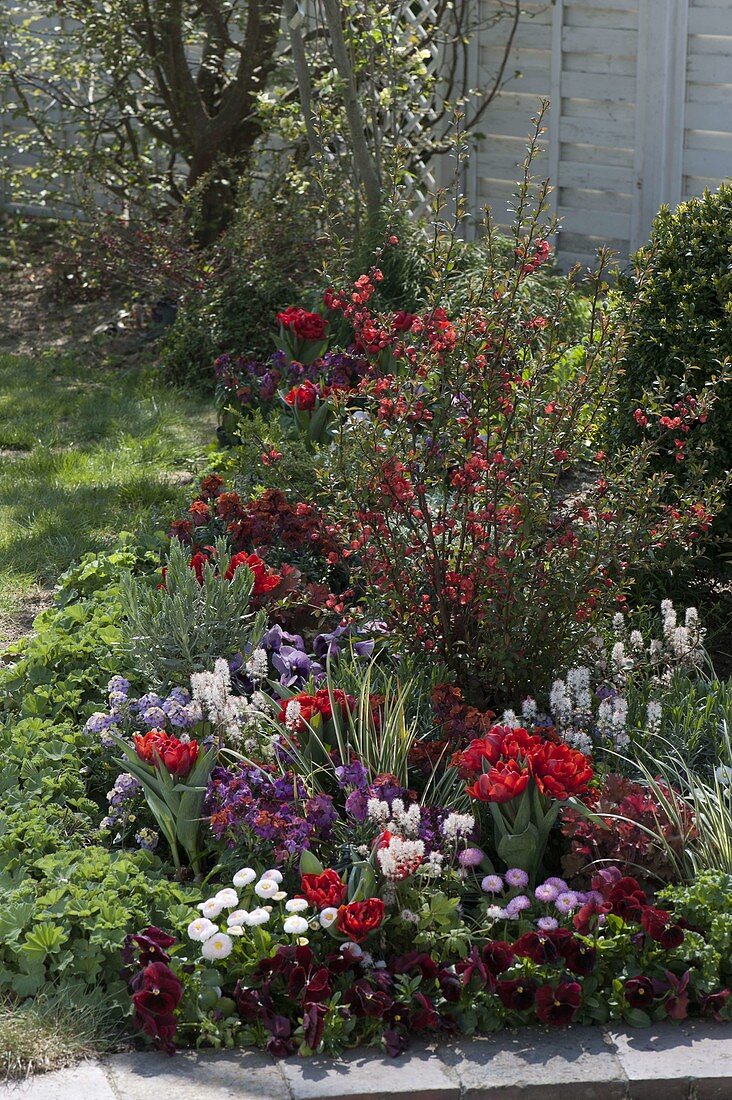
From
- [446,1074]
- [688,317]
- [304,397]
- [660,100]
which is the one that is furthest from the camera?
[660,100]

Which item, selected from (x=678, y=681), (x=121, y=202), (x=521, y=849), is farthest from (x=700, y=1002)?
(x=121, y=202)

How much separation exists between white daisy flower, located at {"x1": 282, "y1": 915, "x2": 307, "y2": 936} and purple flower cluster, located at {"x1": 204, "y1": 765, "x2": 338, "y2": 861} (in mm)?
238

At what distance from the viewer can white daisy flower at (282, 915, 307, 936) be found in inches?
103

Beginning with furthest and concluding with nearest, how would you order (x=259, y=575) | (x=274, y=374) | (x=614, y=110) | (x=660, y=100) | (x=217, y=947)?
(x=614, y=110) < (x=660, y=100) < (x=274, y=374) < (x=259, y=575) < (x=217, y=947)

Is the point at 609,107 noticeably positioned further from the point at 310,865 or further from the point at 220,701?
the point at 310,865

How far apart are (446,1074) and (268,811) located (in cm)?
76

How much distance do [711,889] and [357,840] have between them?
755 millimetres

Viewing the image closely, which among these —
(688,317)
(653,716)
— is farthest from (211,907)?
(688,317)

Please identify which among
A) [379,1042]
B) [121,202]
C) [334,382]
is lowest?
[379,1042]

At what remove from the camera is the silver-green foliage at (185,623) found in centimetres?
352

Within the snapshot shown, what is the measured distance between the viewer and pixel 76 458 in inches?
237

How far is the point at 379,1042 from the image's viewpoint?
2545 millimetres

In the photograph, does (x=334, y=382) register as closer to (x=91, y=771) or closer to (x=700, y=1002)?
(x=91, y=771)

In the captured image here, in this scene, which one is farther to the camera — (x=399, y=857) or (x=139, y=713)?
(x=139, y=713)
